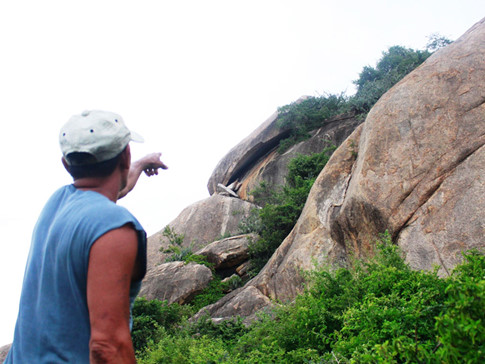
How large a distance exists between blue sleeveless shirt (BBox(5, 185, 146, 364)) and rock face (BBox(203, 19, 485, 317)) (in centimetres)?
648

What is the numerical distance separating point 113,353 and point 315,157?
19390mm

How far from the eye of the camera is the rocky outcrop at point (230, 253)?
63.2 feet

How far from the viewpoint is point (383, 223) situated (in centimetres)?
893

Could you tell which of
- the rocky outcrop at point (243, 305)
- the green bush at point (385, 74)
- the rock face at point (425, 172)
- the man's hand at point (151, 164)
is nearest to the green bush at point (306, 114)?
the green bush at point (385, 74)

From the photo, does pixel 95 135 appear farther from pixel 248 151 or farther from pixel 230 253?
pixel 248 151

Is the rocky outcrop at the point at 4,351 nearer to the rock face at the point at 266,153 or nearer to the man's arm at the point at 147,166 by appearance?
the man's arm at the point at 147,166

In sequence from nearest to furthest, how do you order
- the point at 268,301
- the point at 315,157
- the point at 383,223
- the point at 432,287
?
the point at 432,287
the point at 383,223
the point at 268,301
the point at 315,157

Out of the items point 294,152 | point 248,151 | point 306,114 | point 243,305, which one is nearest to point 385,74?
point 306,114

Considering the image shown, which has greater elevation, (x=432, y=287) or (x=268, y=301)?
(x=432, y=287)

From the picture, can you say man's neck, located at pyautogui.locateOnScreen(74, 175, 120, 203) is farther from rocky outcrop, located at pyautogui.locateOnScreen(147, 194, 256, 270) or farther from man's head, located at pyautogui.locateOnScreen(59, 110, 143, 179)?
rocky outcrop, located at pyautogui.locateOnScreen(147, 194, 256, 270)

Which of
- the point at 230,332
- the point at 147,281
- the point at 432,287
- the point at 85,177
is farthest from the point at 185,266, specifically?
the point at 85,177

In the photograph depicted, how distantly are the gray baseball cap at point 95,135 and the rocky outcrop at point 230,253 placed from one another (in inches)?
676

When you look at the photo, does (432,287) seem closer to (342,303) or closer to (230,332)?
(342,303)

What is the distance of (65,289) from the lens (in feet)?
5.54
